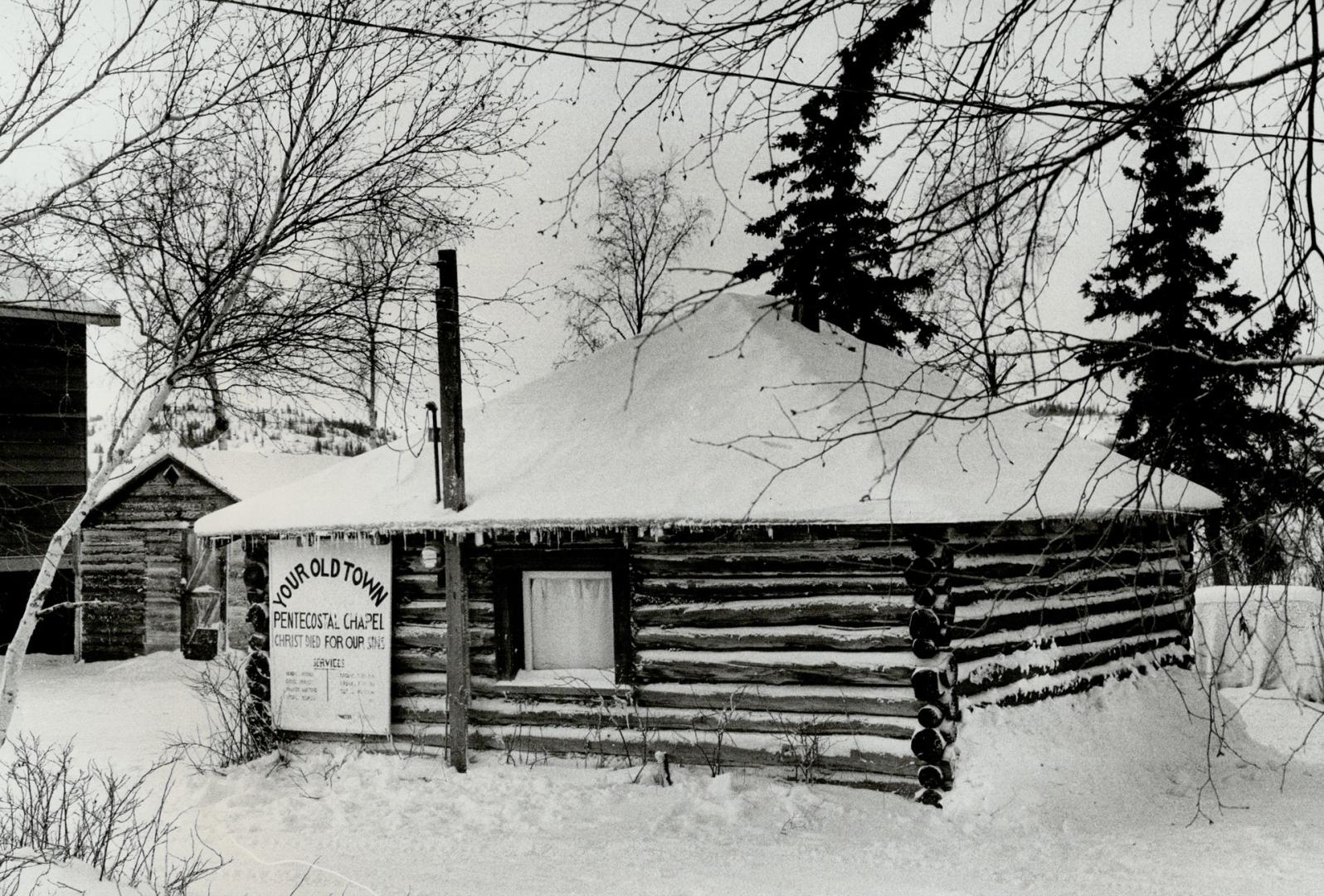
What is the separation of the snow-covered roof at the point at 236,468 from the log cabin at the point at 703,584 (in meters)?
9.42

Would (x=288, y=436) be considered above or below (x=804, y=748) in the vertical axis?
above

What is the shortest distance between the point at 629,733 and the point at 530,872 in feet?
8.28

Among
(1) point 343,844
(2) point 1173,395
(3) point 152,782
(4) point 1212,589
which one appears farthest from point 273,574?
(4) point 1212,589

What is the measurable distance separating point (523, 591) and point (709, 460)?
2.34 m

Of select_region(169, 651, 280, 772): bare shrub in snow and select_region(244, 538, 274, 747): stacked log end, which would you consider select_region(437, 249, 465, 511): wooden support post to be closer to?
select_region(244, 538, 274, 747): stacked log end

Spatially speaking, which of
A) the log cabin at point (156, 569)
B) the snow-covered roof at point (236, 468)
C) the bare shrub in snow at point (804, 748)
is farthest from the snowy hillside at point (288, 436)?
the bare shrub in snow at point (804, 748)

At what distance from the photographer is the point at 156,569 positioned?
63.6 ft

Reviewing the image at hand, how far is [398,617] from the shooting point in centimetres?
1036

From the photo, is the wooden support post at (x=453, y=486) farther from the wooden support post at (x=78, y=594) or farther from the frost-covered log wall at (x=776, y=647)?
the wooden support post at (x=78, y=594)

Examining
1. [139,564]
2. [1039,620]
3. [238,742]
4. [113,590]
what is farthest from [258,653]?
[113,590]

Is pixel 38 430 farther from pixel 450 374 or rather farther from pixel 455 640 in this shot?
pixel 455 640

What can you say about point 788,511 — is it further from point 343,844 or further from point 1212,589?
point 1212,589

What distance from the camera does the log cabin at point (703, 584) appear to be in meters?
8.50

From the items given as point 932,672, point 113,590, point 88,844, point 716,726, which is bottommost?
point 716,726
